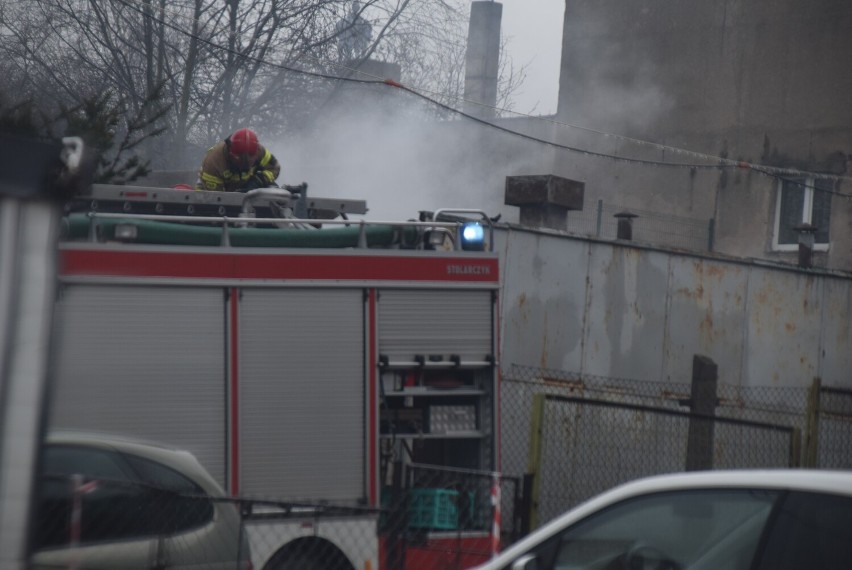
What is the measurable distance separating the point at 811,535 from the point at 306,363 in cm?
409

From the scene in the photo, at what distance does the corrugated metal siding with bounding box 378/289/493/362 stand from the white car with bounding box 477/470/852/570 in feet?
10.6

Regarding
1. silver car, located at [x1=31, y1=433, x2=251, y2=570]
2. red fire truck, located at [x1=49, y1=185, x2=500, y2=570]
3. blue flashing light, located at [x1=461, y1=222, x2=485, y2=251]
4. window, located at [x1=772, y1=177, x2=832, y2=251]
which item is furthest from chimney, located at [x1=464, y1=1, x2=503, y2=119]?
silver car, located at [x1=31, y1=433, x2=251, y2=570]

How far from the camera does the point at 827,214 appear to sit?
2009 centimetres

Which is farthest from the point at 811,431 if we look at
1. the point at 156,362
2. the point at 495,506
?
the point at 156,362

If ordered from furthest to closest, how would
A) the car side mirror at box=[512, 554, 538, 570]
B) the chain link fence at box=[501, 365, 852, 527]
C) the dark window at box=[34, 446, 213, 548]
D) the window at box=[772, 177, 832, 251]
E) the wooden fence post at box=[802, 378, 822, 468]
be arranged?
the window at box=[772, 177, 832, 251] → the wooden fence post at box=[802, 378, 822, 468] → the chain link fence at box=[501, 365, 852, 527] → the dark window at box=[34, 446, 213, 548] → the car side mirror at box=[512, 554, 538, 570]

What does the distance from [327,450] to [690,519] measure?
3.58 meters

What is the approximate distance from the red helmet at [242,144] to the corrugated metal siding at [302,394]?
213 cm

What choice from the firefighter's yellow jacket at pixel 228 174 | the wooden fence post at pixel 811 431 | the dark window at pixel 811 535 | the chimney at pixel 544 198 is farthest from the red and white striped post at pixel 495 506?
the chimney at pixel 544 198

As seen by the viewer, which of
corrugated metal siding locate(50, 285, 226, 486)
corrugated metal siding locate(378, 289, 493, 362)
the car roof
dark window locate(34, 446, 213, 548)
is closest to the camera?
dark window locate(34, 446, 213, 548)

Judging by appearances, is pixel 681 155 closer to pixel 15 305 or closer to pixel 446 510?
pixel 446 510

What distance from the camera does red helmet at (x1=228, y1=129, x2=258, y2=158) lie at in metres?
8.70

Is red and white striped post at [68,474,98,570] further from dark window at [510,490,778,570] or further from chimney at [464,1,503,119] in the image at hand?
chimney at [464,1,503,119]

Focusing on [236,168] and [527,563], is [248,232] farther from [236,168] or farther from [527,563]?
[527,563]

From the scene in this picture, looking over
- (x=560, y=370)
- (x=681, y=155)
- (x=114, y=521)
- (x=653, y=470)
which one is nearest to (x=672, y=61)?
(x=681, y=155)
